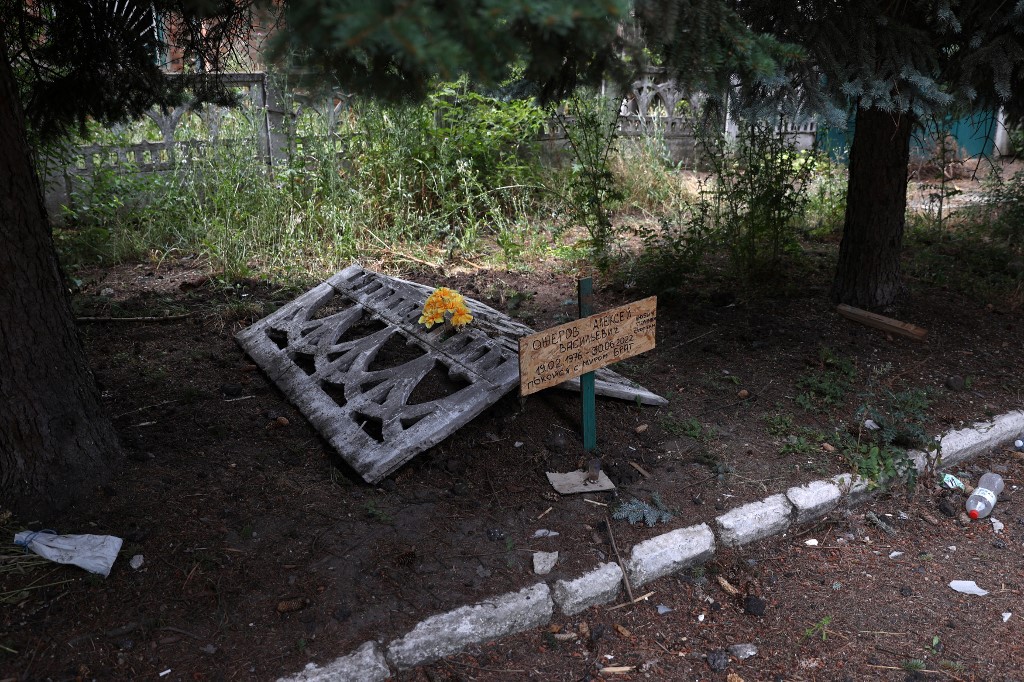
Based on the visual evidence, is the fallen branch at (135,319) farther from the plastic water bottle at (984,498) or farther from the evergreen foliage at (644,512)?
the plastic water bottle at (984,498)

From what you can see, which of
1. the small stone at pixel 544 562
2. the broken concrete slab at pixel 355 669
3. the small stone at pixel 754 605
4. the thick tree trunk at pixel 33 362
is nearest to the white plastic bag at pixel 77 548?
the thick tree trunk at pixel 33 362

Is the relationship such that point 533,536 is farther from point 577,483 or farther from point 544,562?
point 577,483

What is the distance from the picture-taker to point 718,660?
2656mm

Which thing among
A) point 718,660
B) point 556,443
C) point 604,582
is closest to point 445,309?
point 556,443

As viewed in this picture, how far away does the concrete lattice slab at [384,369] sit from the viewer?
11.2 ft

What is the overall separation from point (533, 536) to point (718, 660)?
2.64ft

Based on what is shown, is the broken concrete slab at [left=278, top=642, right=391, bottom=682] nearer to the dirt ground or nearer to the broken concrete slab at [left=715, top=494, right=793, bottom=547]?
the dirt ground

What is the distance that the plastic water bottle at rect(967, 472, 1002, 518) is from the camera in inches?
137

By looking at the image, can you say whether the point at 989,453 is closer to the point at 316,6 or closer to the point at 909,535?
the point at 909,535

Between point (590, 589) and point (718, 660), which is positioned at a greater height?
point (590, 589)

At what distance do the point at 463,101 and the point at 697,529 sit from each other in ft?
18.3

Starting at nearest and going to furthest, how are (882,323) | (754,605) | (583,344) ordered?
(754,605), (583,344), (882,323)

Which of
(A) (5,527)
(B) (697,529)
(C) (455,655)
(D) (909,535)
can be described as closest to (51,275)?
(A) (5,527)

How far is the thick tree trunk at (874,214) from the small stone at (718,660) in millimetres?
3179
